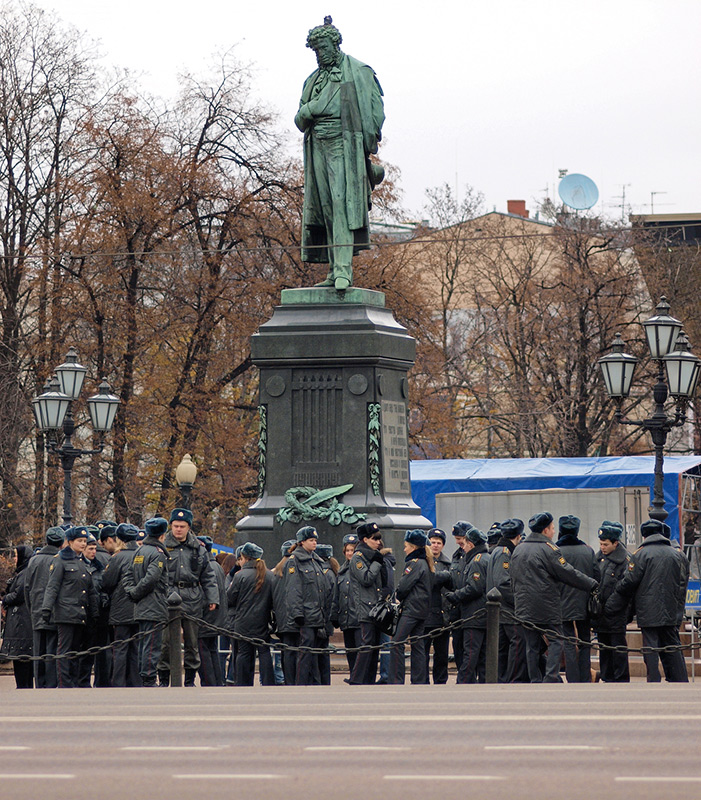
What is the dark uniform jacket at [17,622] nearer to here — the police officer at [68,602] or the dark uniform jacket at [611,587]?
the police officer at [68,602]

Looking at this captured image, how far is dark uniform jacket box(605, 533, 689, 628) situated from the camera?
1569 cm

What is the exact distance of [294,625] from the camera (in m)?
16.1

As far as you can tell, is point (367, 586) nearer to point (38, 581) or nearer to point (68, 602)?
point (68, 602)

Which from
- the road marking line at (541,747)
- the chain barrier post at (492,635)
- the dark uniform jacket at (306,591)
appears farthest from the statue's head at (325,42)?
the road marking line at (541,747)

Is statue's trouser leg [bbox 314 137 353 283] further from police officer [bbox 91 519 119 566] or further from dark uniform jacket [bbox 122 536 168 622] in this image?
dark uniform jacket [bbox 122 536 168 622]

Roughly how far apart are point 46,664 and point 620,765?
10.1m

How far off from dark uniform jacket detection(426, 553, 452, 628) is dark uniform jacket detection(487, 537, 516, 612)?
425 millimetres

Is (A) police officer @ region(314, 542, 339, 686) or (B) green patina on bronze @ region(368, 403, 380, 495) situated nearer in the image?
(A) police officer @ region(314, 542, 339, 686)

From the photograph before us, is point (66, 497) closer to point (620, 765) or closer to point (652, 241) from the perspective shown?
point (620, 765)

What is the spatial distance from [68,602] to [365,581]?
8.93 feet

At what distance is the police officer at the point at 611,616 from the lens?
16.3 metres

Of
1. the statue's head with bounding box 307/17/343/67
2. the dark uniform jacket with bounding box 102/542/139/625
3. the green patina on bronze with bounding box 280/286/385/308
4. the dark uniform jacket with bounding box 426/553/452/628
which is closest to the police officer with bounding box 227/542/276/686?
the dark uniform jacket with bounding box 102/542/139/625

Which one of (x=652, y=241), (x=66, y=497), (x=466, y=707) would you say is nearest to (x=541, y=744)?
(x=466, y=707)

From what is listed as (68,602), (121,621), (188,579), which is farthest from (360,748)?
(68,602)
